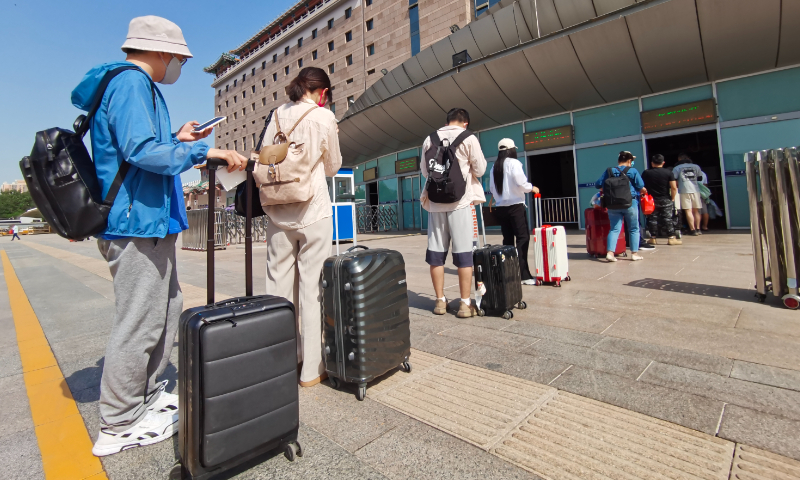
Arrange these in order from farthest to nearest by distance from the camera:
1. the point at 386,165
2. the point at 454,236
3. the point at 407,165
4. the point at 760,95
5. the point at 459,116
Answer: the point at 386,165, the point at 407,165, the point at 760,95, the point at 459,116, the point at 454,236

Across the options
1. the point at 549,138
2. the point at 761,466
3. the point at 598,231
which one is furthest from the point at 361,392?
the point at 549,138

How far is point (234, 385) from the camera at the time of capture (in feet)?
4.79

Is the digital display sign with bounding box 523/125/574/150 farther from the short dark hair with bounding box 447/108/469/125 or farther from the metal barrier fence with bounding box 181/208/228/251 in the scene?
the metal barrier fence with bounding box 181/208/228/251

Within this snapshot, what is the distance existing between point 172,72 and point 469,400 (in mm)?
2207

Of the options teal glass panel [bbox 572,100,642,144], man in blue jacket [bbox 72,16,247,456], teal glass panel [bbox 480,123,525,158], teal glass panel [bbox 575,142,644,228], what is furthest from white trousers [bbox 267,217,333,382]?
teal glass panel [bbox 480,123,525,158]

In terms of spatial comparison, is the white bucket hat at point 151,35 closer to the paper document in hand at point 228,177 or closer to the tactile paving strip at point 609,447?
the paper document in hand at point 228,177

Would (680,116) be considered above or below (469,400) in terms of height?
above

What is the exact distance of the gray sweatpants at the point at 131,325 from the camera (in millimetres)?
1698

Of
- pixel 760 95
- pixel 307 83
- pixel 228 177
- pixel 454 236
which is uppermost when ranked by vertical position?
pixel 760 95

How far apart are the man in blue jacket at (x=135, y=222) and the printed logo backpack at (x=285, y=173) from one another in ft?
1.18

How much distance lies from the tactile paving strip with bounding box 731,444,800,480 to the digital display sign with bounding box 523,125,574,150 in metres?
11.7

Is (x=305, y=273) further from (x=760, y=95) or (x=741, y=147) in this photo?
(x=760, y=95)

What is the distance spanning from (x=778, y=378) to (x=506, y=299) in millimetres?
1771

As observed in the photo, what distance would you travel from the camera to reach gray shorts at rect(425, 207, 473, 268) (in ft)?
11.4
